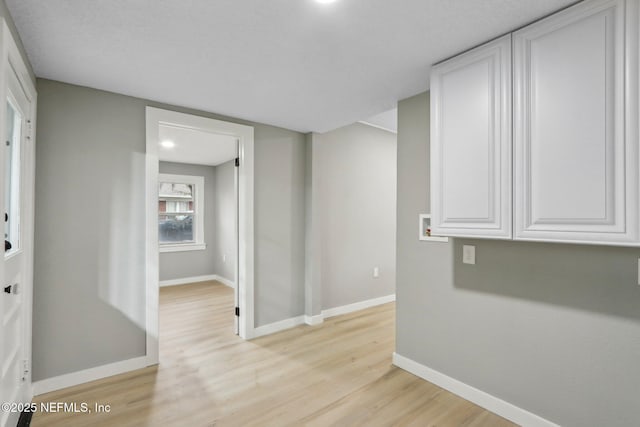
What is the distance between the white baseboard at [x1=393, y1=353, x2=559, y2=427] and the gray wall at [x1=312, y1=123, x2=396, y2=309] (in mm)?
1534

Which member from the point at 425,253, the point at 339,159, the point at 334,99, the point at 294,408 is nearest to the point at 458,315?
the point at 425,253

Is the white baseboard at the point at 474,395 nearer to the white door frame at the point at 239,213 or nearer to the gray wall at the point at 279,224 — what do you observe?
the gray wall at the point at 279,224

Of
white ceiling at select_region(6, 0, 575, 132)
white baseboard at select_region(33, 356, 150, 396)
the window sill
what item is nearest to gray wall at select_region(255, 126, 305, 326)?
white ceiling at select_region(6, 0, 575, 132)

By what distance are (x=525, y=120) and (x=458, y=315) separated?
54.8 inches

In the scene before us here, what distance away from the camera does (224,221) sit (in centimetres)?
615

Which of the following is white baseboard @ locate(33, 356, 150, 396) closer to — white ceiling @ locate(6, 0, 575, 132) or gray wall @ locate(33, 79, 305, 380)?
gray wall @ locate(33, 79, 305, 380)

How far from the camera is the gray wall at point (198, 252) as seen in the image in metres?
5.82

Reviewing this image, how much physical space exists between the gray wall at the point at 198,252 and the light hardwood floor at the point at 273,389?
2579 mm

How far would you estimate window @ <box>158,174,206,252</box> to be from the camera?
19.8 ft

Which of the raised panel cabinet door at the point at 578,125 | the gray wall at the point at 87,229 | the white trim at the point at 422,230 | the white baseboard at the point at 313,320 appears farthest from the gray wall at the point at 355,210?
the raised panel cabinet door at the point at 578,125

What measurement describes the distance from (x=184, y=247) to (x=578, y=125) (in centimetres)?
603

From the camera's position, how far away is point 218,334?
11.2 feet

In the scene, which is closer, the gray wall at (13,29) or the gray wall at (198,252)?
the gray wall at (13,29)

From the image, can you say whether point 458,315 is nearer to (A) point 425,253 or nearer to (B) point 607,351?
(A) point 425,253
